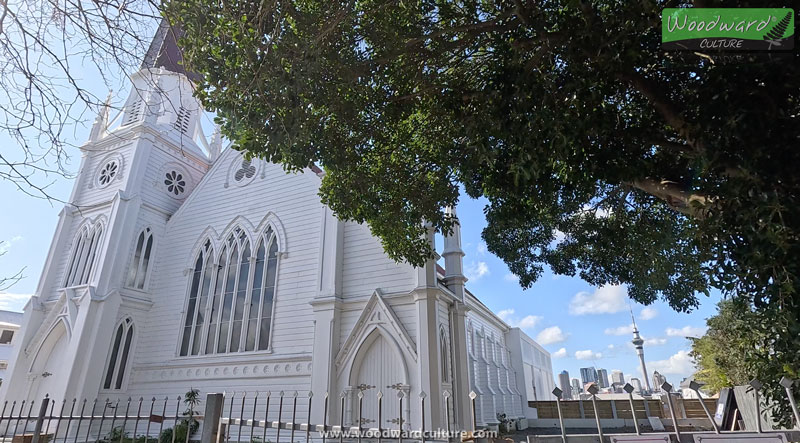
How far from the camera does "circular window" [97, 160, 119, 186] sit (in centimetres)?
1833

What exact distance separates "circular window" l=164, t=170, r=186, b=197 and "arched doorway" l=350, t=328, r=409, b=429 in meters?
12.3

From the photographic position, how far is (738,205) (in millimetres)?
4449

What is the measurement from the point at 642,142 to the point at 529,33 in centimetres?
237

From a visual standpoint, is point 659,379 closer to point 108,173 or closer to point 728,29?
point 728,29

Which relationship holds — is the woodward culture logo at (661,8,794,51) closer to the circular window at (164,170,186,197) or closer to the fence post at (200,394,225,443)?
the fence post at (200,394,225,443)

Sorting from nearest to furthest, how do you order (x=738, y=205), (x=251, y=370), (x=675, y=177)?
1. (x=738, y=205)
2. (x=675, y=177)
3. (x=251, y=370)

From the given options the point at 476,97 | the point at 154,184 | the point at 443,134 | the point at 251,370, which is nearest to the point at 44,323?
the point at 154,184

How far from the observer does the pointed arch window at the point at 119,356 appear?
49.2 ft

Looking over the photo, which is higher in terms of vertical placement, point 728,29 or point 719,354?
point 728,29

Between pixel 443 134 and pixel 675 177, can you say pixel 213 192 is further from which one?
pixel 675 177

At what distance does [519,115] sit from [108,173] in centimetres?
1895

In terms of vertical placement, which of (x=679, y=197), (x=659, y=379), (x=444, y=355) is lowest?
(x=659, y=379)

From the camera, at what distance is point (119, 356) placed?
50.5 ft

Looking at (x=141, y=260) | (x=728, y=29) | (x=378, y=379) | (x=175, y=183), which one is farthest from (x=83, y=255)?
(x=728, y=29)
